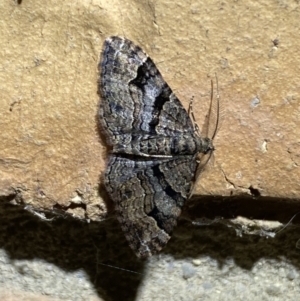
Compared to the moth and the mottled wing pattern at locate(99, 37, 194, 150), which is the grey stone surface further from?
the mottled wing pattern at locate(99, 37, 194, 150)

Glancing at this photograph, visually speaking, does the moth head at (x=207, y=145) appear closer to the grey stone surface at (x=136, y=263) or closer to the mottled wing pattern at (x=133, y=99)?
the mottled wing pattern at (x=133, y=99)

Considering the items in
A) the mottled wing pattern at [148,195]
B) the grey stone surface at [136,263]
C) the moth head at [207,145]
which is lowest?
the grey stone surface at [136,263]

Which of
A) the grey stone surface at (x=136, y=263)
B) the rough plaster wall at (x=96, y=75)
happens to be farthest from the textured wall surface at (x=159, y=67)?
the grey stone surface at (x=136, y=263)

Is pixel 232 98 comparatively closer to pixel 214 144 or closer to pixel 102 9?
pixel 214 144

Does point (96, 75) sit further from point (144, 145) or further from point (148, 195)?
point (148, 195)

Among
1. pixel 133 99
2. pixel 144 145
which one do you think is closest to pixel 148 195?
pixel 144 145

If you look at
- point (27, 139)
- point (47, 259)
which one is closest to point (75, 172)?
point (27, 139)

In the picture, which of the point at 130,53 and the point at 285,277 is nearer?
the point at 130,53
